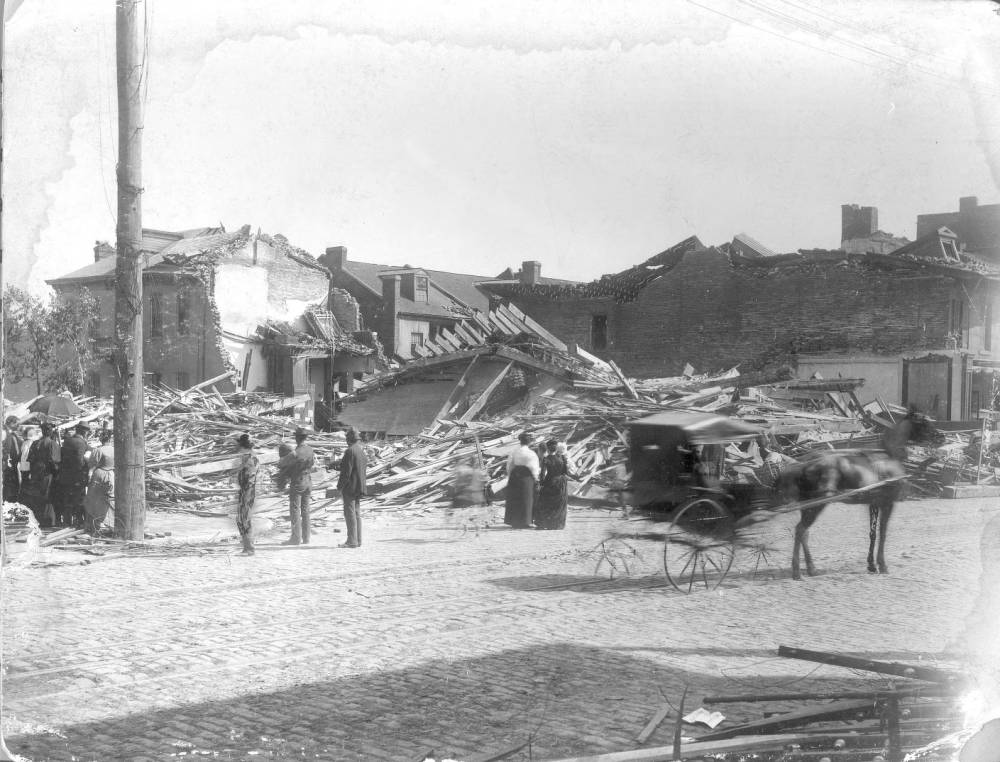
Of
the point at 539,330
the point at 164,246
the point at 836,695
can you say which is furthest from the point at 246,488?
the point at 836,695

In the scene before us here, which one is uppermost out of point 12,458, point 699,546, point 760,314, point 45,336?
point 760,314

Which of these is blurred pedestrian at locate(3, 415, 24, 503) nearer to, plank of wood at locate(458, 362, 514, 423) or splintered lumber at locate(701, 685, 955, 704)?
plank of wood at locate(458, 362, 514, 423)

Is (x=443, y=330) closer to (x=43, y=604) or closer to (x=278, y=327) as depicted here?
(x=278, y=327)

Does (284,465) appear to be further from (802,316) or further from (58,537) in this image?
(802,316)

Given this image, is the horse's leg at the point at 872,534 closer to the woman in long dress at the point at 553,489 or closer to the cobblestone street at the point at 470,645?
the cobblestone street at the point at 470,645

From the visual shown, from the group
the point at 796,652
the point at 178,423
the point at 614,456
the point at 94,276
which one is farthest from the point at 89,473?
the point at 796,652

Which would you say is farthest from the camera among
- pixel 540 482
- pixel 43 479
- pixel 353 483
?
pixel 43 479

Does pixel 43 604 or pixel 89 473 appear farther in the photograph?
pixel 89 473
